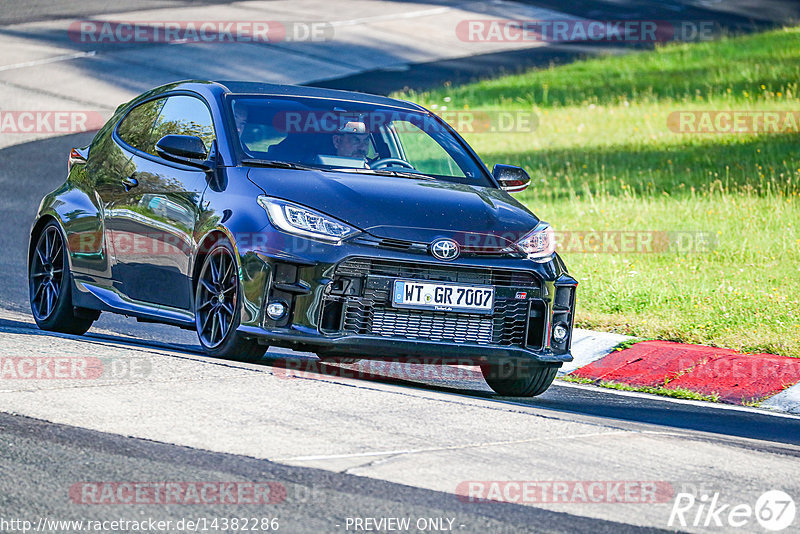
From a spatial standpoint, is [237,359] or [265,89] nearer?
[237,359]

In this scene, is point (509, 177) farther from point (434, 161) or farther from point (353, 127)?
point (353, 127)

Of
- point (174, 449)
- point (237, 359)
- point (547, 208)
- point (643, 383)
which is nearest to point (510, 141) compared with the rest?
point (547, 208)

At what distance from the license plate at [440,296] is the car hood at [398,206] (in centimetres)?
25

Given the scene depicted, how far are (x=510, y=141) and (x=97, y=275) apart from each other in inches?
599

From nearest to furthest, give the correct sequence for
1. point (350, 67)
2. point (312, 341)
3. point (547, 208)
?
point (312, 341)
point (547, 208)
point (350, 67)

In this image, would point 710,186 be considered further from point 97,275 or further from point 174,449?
point 174,449

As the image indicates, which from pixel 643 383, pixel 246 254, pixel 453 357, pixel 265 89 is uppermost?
pixel 265 89

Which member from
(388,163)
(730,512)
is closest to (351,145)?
(388,163)

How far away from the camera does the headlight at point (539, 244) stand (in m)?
7.68

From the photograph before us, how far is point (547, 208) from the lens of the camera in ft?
54.4

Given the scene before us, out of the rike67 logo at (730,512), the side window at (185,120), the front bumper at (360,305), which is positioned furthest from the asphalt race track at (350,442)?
the side window at (185,120)

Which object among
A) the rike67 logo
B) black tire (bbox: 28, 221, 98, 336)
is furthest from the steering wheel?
the rike67 logo

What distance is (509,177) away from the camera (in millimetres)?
8789

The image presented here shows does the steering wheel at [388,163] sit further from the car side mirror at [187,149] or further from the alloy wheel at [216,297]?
the alloy wheel at [216,297]
